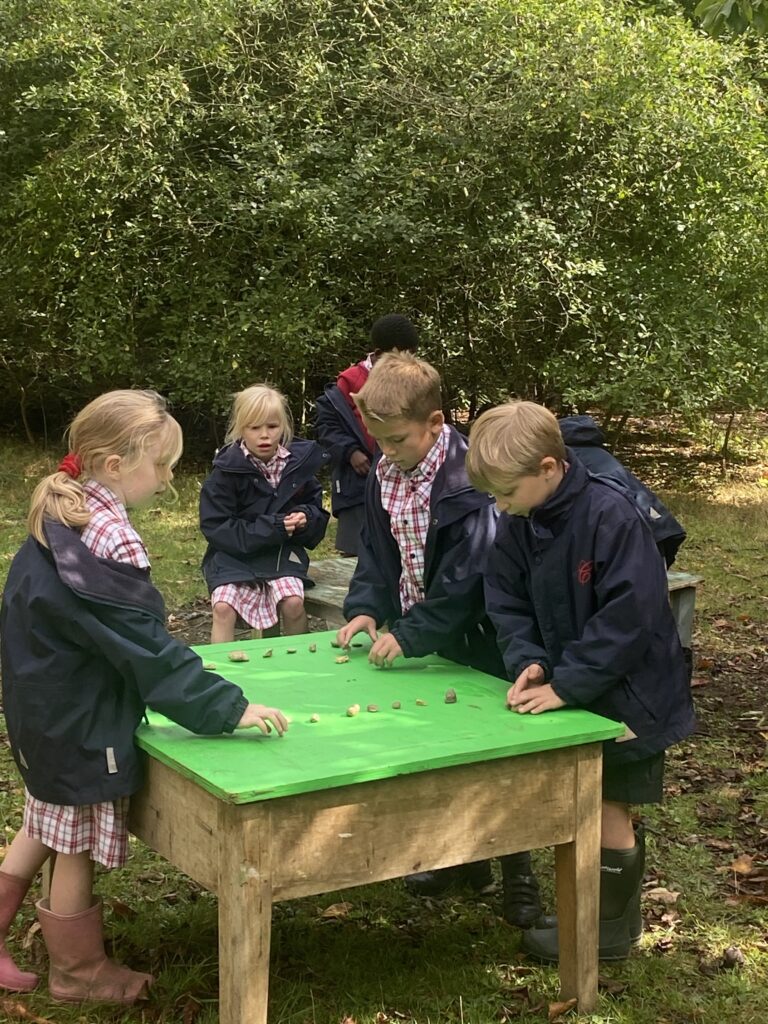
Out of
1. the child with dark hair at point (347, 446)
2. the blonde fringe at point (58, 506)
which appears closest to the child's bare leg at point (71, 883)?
the blonde fringe at point (58, 506)

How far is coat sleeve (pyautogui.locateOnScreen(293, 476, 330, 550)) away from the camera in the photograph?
6168mm

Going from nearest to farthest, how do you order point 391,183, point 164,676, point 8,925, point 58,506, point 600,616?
point 164,676 → point 58,506 → point 600,616 → point 8,925 → point 391,183

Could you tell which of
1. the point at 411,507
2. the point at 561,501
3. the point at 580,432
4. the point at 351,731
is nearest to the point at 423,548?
the point at 411,507

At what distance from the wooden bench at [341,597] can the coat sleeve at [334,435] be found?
2.12ft

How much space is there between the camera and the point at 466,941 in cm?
387

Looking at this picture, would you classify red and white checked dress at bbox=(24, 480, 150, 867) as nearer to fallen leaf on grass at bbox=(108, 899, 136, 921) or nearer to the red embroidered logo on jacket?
fallen leaf on grass at bbox=(108, 899, 136, 921)

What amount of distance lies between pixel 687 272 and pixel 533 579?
936cm

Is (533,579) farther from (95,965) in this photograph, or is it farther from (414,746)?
(95,965)

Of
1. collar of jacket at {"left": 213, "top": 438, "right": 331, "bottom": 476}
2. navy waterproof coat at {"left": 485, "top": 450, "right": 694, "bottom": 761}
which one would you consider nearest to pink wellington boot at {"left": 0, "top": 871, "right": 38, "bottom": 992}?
navy waterproof coat at {"left": 485, "top": 450, "right": 694, "bottom": 761}

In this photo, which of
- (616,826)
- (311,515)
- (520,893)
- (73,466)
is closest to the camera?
(73,466)

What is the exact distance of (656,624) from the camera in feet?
11.3

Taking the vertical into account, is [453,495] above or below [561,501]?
below

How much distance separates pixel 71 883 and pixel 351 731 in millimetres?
892

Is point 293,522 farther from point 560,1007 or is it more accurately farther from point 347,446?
point 560,1007
